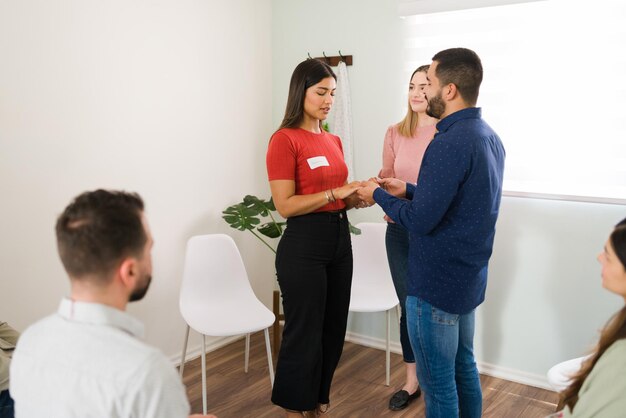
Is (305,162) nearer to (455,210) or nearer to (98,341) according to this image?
(455,210)

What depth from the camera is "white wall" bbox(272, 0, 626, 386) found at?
305 cm

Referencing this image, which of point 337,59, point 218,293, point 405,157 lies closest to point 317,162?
point 405,157

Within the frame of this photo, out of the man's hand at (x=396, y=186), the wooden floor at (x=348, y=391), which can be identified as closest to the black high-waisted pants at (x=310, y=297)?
the man's hand at (x=396, y=186)

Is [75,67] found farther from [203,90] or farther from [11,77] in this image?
[203,90]

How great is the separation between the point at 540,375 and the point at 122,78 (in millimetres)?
2833

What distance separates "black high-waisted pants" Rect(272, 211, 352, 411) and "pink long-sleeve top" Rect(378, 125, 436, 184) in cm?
55

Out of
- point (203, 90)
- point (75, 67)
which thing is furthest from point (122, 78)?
point (203, 90)

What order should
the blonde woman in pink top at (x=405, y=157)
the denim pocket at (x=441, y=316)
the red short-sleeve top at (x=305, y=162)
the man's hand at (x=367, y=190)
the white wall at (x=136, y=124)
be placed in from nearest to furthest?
the denim pocket at (x=441, y=316) → the man's hand at (x=367, y=190) → the red short-sleeve top at (x=305, y=162) → the white wall at (x=136, y=124) → the blonde woman in pink top at (x=405, y=157)

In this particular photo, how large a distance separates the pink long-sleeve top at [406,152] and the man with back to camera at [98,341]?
186cm

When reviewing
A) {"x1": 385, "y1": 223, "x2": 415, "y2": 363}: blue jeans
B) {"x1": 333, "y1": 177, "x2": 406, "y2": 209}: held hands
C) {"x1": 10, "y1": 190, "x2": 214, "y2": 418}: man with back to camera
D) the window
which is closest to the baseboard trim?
{"x1": 385, "y1": 223, "x2": 415, "y2": 363}: blue jeans

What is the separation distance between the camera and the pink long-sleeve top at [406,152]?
284cm

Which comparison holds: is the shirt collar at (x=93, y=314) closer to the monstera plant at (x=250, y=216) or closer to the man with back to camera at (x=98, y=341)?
the man with back to camera at (x=98, y=341)

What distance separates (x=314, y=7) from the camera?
3855mm

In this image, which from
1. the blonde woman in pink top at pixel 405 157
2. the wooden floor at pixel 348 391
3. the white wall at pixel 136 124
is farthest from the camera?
the wooden floor at pixel 348 391
